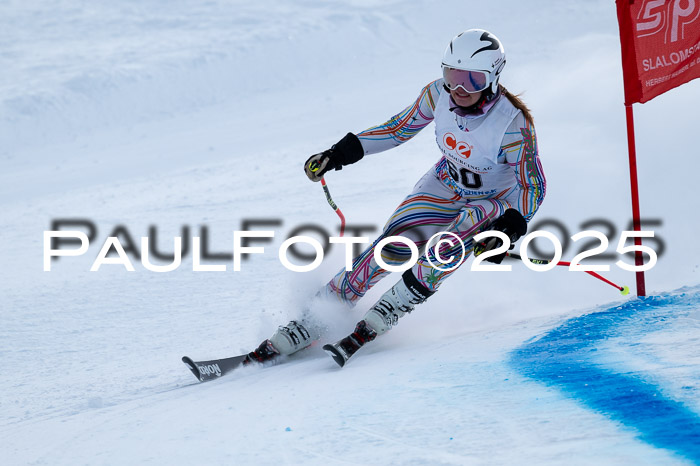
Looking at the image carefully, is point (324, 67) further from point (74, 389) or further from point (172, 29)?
point (74, 389)

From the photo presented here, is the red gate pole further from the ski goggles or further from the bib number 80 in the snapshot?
the ski goggles

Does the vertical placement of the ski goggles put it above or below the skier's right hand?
above

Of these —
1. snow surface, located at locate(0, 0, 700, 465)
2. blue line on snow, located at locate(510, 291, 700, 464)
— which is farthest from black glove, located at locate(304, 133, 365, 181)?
blue line on snow, located at locate(510, 291, 700, 464)

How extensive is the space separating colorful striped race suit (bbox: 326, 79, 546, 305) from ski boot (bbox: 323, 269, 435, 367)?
0.21 ft

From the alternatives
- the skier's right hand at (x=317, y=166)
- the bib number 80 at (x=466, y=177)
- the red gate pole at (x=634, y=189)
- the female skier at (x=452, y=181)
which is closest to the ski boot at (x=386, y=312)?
the female skier at (x=452, y=181)

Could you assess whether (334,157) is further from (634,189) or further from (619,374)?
(619,374)

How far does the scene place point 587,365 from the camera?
330 centimetres

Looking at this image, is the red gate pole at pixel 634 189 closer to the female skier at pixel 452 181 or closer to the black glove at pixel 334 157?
the female skier at pixel 452 181

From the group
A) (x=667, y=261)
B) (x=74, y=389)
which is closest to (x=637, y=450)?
(x=74, y=389)

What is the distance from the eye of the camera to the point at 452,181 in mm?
4164

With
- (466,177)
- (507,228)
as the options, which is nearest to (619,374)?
(507,228)

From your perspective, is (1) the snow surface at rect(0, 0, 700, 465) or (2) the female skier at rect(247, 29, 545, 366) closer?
(1) the snow surface at rect(0, 0, 700, 465)

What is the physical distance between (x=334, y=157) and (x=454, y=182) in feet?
2.10

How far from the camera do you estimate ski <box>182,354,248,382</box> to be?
155 inches
